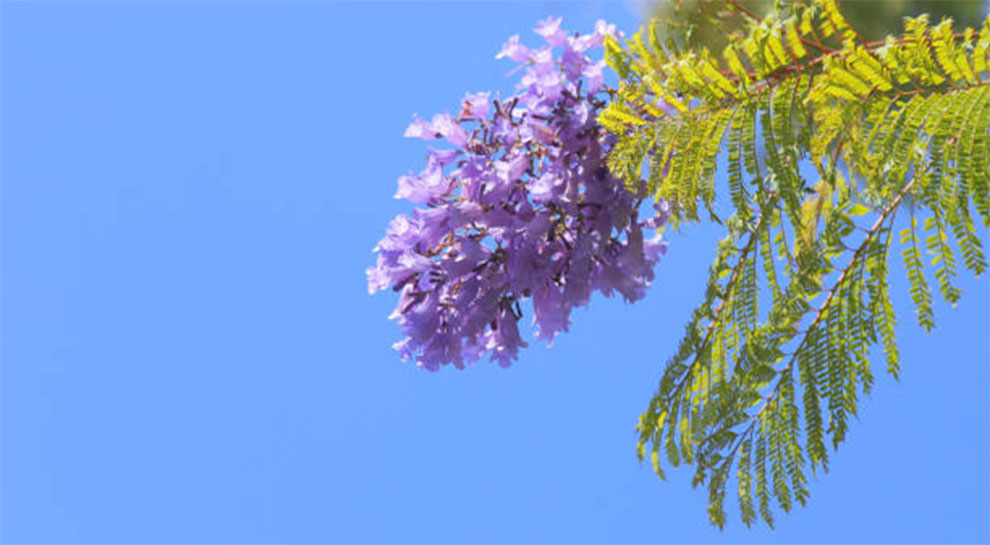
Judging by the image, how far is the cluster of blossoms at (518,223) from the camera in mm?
2609

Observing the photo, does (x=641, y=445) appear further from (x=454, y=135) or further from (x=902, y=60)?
(x=902, y=60)

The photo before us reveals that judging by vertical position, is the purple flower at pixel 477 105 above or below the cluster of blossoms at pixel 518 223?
above

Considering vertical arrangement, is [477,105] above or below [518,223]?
above

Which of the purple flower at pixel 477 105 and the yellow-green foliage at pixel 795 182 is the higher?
the purple flower at pixel 477 105

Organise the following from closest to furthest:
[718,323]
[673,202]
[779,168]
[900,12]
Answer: [779,168] → [673,202] → [718,323] → [900,12]

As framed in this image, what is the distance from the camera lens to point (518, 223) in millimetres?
2586

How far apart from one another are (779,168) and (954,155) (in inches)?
14.1

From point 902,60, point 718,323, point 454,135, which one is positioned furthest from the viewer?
point 718,323

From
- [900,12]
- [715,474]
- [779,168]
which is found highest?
[900,12]

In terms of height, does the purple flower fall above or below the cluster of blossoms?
above

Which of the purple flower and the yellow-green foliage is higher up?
the purple flower

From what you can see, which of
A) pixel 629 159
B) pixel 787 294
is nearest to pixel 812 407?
pixel 787 294

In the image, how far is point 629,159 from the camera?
97.5 inches

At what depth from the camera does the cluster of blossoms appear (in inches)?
103
